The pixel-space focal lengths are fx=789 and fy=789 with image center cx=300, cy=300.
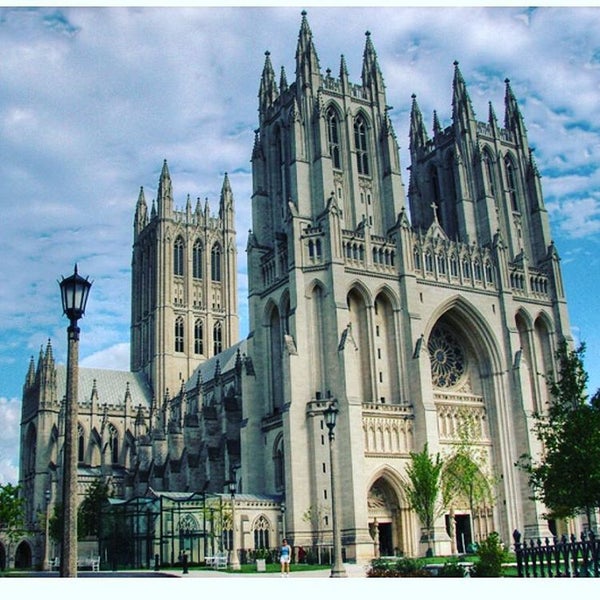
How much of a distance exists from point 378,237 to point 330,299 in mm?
8071

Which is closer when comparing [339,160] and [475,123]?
[339,160]

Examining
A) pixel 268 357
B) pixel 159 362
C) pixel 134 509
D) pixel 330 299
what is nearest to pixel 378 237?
pixel 330 299

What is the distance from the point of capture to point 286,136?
67.9 metres

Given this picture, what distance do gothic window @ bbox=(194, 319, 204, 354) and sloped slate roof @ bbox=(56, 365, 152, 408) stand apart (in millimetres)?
8584

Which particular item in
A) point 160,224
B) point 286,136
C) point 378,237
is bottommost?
point 378,237

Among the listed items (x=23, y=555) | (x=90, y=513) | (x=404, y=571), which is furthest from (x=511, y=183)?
(x=23, y=555)

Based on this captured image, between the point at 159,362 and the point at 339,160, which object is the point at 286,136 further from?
the point at 159,362

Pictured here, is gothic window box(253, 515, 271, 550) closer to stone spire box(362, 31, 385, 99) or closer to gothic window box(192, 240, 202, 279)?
stone spire box(362, 31, 385, 99)

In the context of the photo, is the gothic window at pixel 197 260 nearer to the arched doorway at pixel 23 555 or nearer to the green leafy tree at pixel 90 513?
the arched doorway at pixel 23 555

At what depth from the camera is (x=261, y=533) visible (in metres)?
53.5

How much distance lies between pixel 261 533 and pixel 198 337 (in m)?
60.5

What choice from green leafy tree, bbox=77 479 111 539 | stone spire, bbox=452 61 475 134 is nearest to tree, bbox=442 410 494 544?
stone spire, bbox=452 61 475 134

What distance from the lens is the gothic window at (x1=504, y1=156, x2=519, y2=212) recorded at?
7506 centimetres

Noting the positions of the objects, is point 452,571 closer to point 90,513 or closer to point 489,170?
point 90,513
